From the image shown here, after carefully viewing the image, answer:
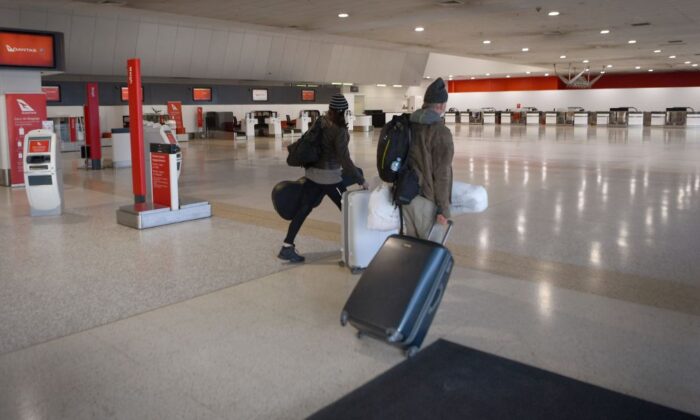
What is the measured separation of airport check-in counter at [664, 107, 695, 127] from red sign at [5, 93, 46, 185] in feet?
134

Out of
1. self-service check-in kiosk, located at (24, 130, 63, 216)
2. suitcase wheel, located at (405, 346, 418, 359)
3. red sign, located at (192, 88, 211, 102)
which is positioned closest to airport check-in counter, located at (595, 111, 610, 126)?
red sign, located at (192, 88, 211, 102)

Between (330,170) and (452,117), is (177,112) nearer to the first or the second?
(330,170)

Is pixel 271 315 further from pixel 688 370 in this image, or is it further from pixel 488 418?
pixel 688 370

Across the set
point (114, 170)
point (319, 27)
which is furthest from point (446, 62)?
point (114, 170)

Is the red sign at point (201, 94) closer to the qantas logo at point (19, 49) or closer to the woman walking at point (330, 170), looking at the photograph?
the qantas logo at point (19, 49)

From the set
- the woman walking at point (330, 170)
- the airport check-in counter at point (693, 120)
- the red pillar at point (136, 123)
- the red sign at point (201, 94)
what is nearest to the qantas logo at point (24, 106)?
the red pillar at point (136, 123)

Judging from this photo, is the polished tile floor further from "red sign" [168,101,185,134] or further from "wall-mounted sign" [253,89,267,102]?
"wall-mounted sign" [253,89,267,102]

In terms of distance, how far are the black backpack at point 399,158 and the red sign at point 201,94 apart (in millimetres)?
25472

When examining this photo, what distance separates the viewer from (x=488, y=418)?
2.83m

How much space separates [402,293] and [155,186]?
5461 millimetres

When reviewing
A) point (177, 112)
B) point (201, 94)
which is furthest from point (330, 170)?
point (201, 94)

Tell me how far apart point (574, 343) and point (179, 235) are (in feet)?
15.9

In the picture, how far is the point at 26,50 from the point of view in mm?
10844

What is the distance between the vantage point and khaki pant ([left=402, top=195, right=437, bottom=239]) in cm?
402
